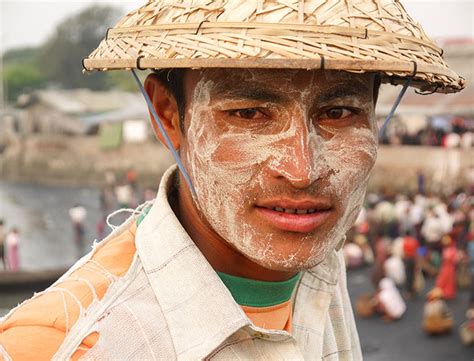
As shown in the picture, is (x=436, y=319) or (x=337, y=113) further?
(x=436, y=319)

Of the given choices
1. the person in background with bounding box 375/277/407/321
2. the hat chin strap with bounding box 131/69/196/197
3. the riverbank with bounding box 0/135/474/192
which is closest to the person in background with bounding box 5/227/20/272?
the riverbank with bounding box 0/135/474/192

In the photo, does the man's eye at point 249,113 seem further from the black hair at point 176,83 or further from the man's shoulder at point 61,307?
the man's shoulder at point 61,307

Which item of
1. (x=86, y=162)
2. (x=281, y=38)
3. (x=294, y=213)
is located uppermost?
(x=281, y=38)

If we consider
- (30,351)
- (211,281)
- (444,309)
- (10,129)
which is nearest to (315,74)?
(211,281)

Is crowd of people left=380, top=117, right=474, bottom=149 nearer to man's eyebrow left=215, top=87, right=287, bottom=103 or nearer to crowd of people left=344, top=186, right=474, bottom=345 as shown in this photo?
crowd of people left=344, top=186, right=474, bottom=345

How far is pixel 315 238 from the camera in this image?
1.72 m

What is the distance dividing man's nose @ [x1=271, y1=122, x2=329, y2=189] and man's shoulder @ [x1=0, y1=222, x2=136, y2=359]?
46 cm

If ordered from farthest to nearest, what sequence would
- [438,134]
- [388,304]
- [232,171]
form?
[438,134]
[388,304]
[232,171]

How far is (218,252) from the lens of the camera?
1851 millimetres

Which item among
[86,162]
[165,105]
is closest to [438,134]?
[86,162]

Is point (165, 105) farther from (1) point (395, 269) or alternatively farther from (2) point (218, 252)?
(1) point (395, 269)

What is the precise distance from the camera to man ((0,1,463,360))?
60.1 inches

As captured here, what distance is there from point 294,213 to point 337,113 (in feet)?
0.86

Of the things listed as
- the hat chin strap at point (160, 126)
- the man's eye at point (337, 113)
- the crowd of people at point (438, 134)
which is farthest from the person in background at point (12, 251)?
the man's eye at point (337, 113)
